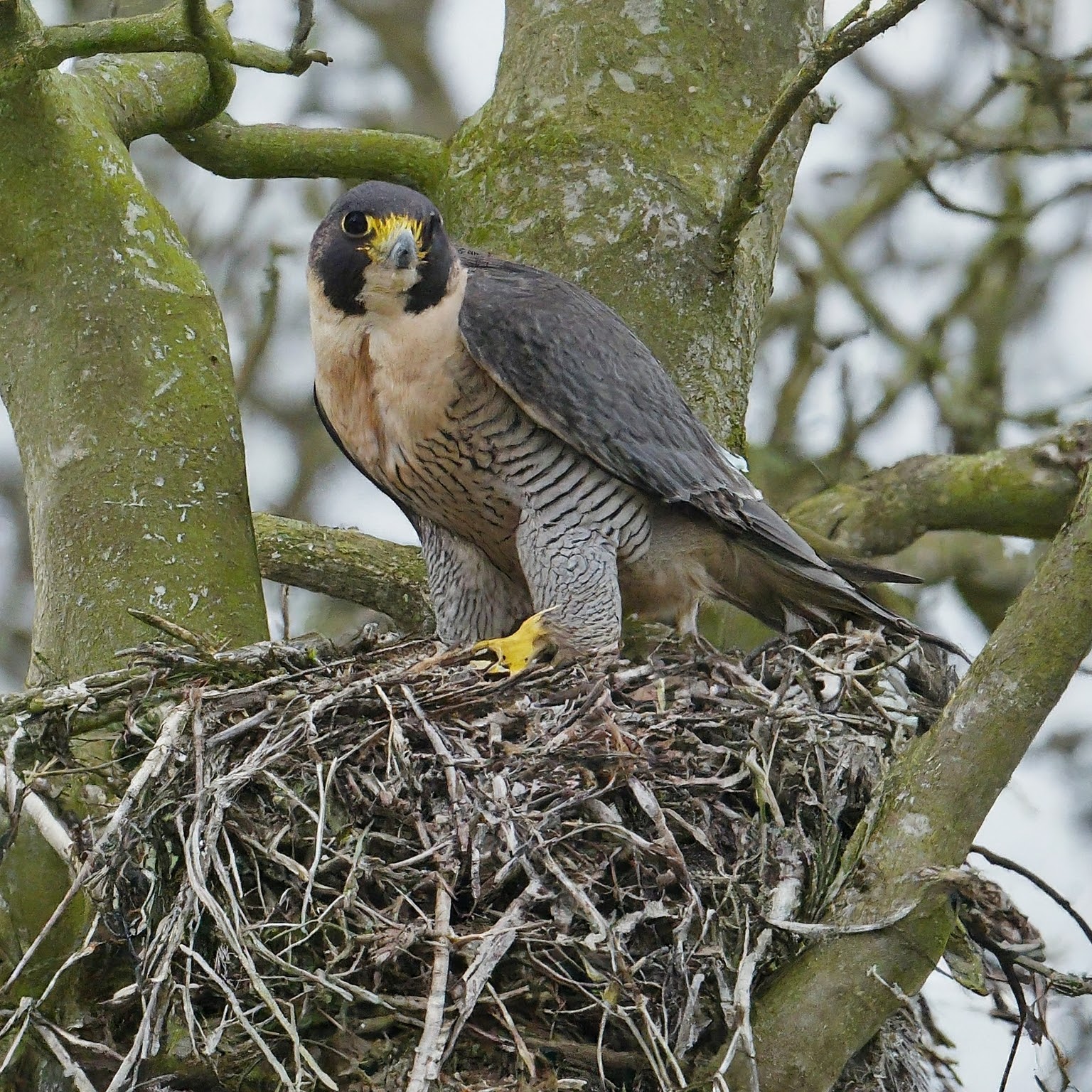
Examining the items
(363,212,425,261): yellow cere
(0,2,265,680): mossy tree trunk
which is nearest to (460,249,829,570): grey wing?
(363,212,425,261): yellow cere

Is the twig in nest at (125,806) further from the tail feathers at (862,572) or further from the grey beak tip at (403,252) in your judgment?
the tail feathers at (862,572)

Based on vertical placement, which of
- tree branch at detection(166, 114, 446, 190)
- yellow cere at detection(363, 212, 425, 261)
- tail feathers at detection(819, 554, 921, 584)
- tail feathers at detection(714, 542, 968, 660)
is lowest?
tail feathers at detection(714, 542, 968, 660)

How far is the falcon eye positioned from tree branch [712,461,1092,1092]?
200cm

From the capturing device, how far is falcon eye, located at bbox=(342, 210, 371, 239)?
13.2 feet

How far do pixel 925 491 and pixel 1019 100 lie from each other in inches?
95.6

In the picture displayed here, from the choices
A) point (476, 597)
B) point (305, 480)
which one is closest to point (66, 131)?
point (476, 597)

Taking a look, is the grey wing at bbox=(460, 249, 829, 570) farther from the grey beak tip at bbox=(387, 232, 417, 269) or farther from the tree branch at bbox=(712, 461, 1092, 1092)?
the tree branch at bbox=(712, 461, 1092, 1092)

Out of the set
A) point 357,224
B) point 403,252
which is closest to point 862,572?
point 403,252

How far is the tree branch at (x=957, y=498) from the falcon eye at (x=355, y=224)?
6.47ft

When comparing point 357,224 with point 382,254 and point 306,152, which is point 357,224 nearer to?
point 382,254

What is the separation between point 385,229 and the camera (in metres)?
3.99

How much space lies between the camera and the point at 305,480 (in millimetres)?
7309

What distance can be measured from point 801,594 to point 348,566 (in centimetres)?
142

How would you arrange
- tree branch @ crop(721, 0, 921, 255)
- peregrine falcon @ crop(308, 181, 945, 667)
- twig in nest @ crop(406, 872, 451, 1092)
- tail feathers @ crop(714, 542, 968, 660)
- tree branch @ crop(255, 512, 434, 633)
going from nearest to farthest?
twig in nest @ crop(406, 872, 451, 1092), tree branch @ crop(721, 0, 921, 255), peregrine falcon @ crop(308, 181, 945, 667), tail feathers @ crop(714, 542, 968, 660), tree branch @ crop(255, 512, 434, 633)
